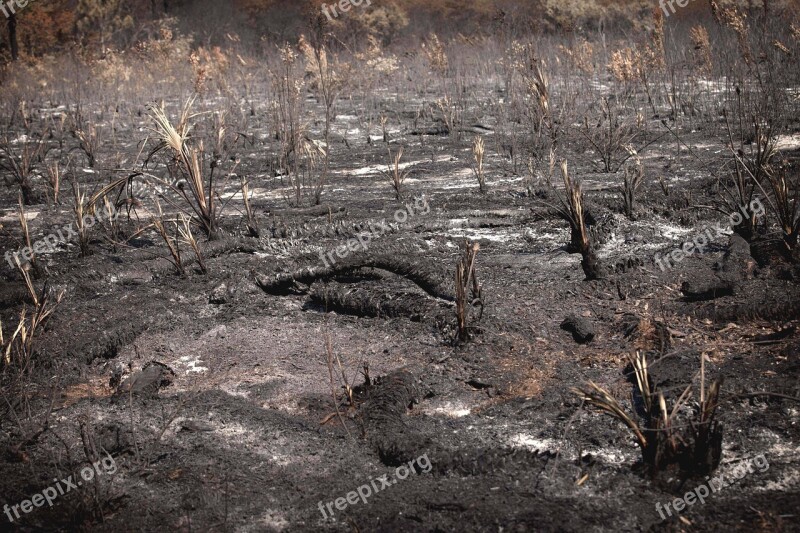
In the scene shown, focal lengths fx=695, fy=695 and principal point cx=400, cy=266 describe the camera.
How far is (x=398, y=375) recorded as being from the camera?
317 cm

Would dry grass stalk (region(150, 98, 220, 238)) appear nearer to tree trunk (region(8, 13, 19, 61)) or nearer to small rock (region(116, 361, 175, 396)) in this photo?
small rock (region(116, 361, 175, 396))

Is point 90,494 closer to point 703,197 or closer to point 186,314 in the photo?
point 186,314

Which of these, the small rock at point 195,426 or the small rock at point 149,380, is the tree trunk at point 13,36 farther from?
the small rock at point 195,426

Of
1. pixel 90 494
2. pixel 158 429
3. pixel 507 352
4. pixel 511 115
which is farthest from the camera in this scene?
pixel 511 115

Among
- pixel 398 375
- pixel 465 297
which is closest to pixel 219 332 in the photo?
pixel 398 375

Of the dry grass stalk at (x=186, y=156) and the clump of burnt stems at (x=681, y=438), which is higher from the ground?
the dry grass stalk at (x=186, y=156)

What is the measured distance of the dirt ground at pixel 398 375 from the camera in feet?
7.70

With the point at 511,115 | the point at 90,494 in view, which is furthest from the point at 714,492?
the point at 511,115

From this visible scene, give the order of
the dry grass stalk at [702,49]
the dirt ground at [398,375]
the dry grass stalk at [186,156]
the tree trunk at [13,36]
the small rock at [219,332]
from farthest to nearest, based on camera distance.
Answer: the tree trunk at [13,36], the dry grass stalk at [702,49], the dry grass stalk at [186,156], the small rock at [219,332], the dirt ground at [398,375]

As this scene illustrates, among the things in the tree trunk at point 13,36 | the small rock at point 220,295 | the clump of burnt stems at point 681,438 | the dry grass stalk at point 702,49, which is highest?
the tree trunk at point 13,36

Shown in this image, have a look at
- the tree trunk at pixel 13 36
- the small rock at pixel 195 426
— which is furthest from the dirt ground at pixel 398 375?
the tree trunk at pixel 13 36

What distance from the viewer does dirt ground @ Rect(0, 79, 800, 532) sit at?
2348 millimetres

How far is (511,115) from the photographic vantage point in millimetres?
9188

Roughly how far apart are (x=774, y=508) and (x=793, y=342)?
1.24 meters
